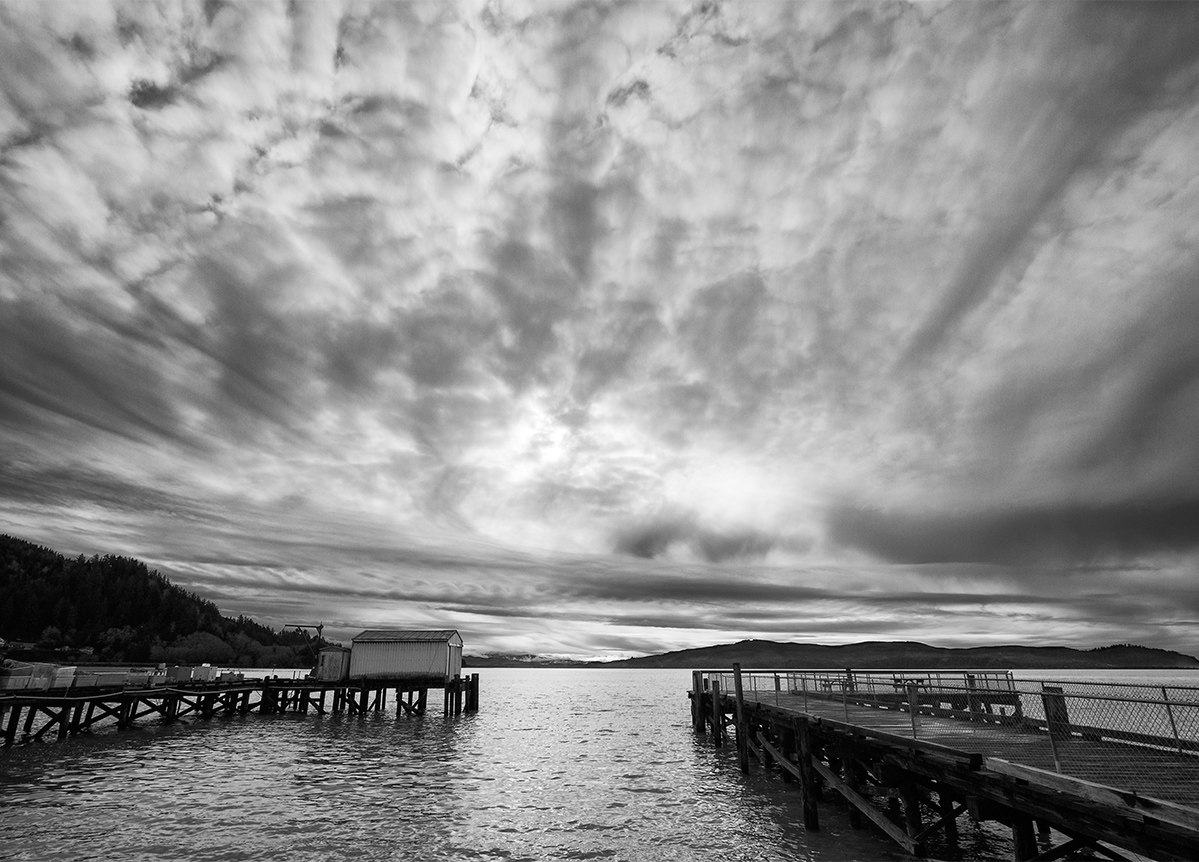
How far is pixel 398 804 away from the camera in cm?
2412

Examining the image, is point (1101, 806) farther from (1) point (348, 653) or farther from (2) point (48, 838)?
(1) point (348, 653)

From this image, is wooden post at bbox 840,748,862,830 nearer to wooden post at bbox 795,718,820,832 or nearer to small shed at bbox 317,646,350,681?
wooden post at bbox 795,718,820,832

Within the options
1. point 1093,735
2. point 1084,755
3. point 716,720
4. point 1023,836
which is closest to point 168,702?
point 716,720

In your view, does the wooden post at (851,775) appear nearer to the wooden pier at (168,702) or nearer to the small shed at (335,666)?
the wooden pier at (168,702)

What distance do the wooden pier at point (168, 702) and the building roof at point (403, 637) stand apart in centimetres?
336

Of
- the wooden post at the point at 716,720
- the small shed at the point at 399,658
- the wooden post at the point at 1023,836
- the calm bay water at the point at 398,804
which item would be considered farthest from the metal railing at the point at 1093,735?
the small shed at the point at 399,658

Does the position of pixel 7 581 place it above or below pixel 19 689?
above

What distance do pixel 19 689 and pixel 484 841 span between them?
35.1m

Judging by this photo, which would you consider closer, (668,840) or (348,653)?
(668,840)

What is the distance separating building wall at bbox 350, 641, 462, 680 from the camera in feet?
192

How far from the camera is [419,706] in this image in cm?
5969

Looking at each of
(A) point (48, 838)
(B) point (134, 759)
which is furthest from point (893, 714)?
(B) point (134, 759)

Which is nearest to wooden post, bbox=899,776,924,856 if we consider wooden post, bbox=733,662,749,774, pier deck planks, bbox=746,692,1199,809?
pier deck planks, bbox=746,692,1199,809

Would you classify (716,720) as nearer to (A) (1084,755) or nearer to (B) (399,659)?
(A) (1084,755)
